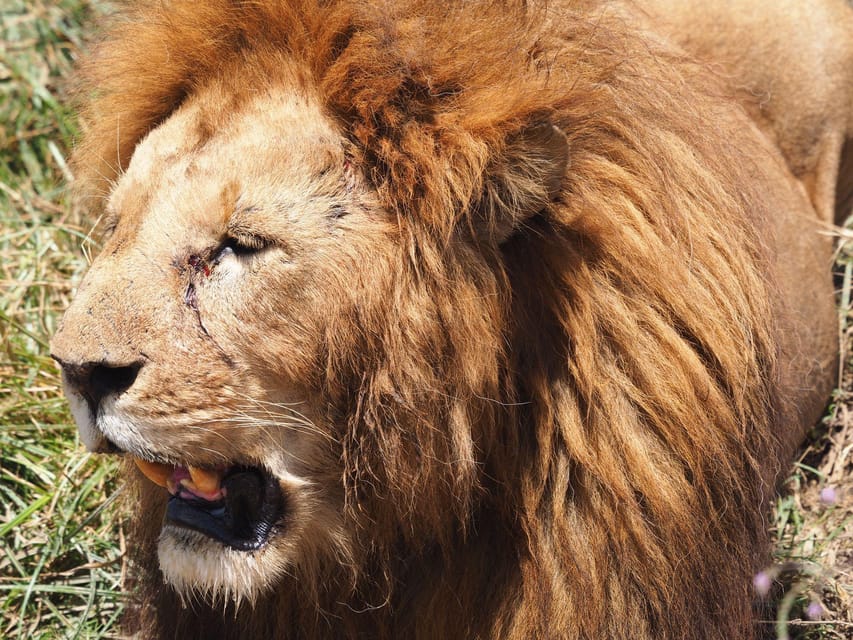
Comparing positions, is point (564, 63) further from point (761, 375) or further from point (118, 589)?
point (118, 589)

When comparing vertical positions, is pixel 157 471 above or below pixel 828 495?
above

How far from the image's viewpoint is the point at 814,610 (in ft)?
9.55

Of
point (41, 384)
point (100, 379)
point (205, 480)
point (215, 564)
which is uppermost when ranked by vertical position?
point (100, 379)

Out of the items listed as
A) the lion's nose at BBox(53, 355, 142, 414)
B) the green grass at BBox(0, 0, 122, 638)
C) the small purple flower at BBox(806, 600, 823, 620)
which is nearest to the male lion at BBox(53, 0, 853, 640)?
the lion's nose at BBox(53, 355, 142, 414)

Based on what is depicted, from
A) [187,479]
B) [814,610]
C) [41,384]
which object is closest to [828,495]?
[814,610]

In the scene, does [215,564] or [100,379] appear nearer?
[100,379]

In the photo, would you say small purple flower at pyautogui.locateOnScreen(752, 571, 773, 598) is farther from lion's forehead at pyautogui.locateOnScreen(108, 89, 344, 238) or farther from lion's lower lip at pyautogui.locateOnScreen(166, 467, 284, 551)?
lion's forehead at pyautogui.locateOnScreen(108, 89, 344, 238)

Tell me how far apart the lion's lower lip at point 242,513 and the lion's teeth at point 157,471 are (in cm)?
8

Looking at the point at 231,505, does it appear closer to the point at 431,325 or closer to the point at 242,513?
the point at 242,513

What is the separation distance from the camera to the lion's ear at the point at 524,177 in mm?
2133

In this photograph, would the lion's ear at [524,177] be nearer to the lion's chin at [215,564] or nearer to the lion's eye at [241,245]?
the lion's eye at [241,245]

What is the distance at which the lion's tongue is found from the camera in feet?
7.59

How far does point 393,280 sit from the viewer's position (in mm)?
2209

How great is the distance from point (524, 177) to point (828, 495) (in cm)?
188
